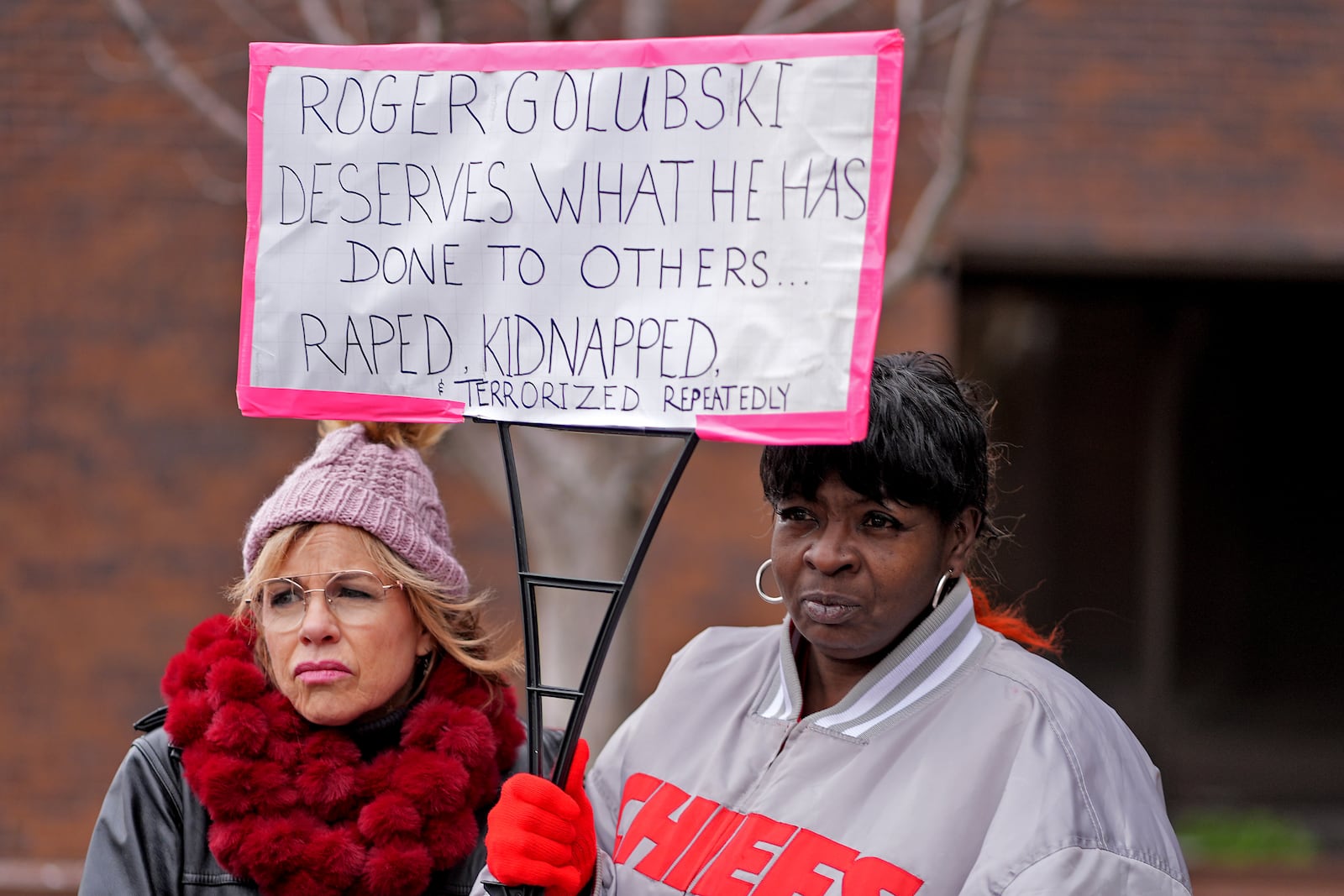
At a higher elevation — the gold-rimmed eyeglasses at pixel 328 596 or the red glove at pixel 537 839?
the gold-rimmed eyeglasses at pixel 328 596

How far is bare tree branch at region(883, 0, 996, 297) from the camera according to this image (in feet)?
12.6

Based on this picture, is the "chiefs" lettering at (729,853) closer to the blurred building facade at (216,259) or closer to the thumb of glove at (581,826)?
the thumb of glove at (581,826)

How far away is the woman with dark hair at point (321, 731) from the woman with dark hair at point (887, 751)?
0.31m

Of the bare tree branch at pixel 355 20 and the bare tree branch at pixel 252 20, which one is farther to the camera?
the bare tree branch at pixel 252 20

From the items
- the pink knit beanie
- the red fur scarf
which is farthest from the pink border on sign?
the red fur scarf

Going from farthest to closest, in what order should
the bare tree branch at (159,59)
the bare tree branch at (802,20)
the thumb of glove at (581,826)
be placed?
the bare tree branch at (802,20) < the bare tree branch at (159,59) < the thumb of glove at (581,826)

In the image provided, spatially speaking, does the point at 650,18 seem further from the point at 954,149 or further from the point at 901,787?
the point at 901,787

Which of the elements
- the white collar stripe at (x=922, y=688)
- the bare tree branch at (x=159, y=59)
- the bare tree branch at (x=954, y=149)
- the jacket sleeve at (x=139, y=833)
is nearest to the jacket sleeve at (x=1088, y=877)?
the white collar stripe at (x=922, y=688)

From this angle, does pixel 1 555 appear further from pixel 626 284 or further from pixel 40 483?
pixel 626 284

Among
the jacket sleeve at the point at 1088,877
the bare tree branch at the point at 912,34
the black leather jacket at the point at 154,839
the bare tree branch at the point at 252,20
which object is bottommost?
the black leather jacket at the point at 154,839

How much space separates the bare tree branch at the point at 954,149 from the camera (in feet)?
12.6

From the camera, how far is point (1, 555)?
5.70 metres

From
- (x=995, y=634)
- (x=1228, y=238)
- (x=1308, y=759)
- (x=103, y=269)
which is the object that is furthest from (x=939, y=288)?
(x=995, y=634)

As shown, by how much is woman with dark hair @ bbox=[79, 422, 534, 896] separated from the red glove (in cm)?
32
